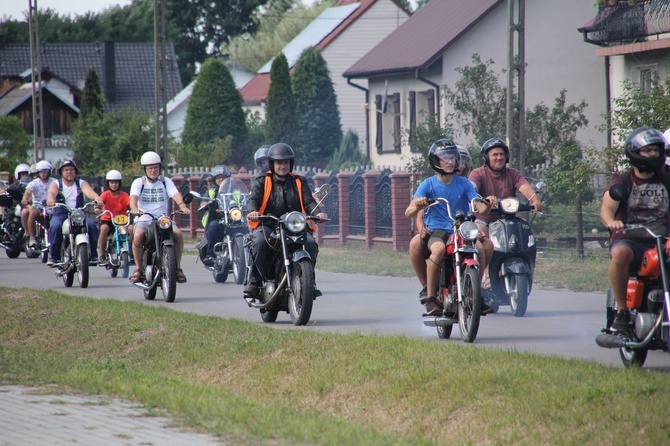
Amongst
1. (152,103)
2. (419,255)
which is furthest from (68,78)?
(419,255)

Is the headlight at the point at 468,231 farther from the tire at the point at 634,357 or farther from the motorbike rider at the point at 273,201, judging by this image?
the motorbike rider at the point at 273,201

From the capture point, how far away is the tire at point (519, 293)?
43.3ft

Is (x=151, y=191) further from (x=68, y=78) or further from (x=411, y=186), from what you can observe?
(x=68, y=78)

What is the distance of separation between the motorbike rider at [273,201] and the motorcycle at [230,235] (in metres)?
5.21

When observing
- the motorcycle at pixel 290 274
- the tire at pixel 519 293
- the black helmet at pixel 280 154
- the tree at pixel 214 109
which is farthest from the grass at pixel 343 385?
the tree at pixel 214 109

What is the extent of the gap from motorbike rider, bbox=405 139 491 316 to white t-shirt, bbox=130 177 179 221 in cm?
574

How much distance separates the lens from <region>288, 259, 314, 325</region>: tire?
12328mm

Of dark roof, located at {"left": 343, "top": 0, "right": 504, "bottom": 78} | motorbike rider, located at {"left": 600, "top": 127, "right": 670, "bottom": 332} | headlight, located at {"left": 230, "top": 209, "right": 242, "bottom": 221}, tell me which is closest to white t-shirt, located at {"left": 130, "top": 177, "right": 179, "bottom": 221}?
headlight, located at {"left": 230, "top": 209, "right": 242, "bottom": 221}

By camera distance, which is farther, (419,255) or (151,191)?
(151,191)

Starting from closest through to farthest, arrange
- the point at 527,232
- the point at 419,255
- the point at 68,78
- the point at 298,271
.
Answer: the point at 419,255 → the point at 298,271 → the point at 527,232 → the point at 68,78

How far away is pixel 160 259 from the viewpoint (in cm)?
1606

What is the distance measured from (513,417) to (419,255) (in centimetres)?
413

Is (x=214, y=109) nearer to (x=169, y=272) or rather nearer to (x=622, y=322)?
(x=169, y=272)

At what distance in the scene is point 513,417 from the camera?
7.48 m
